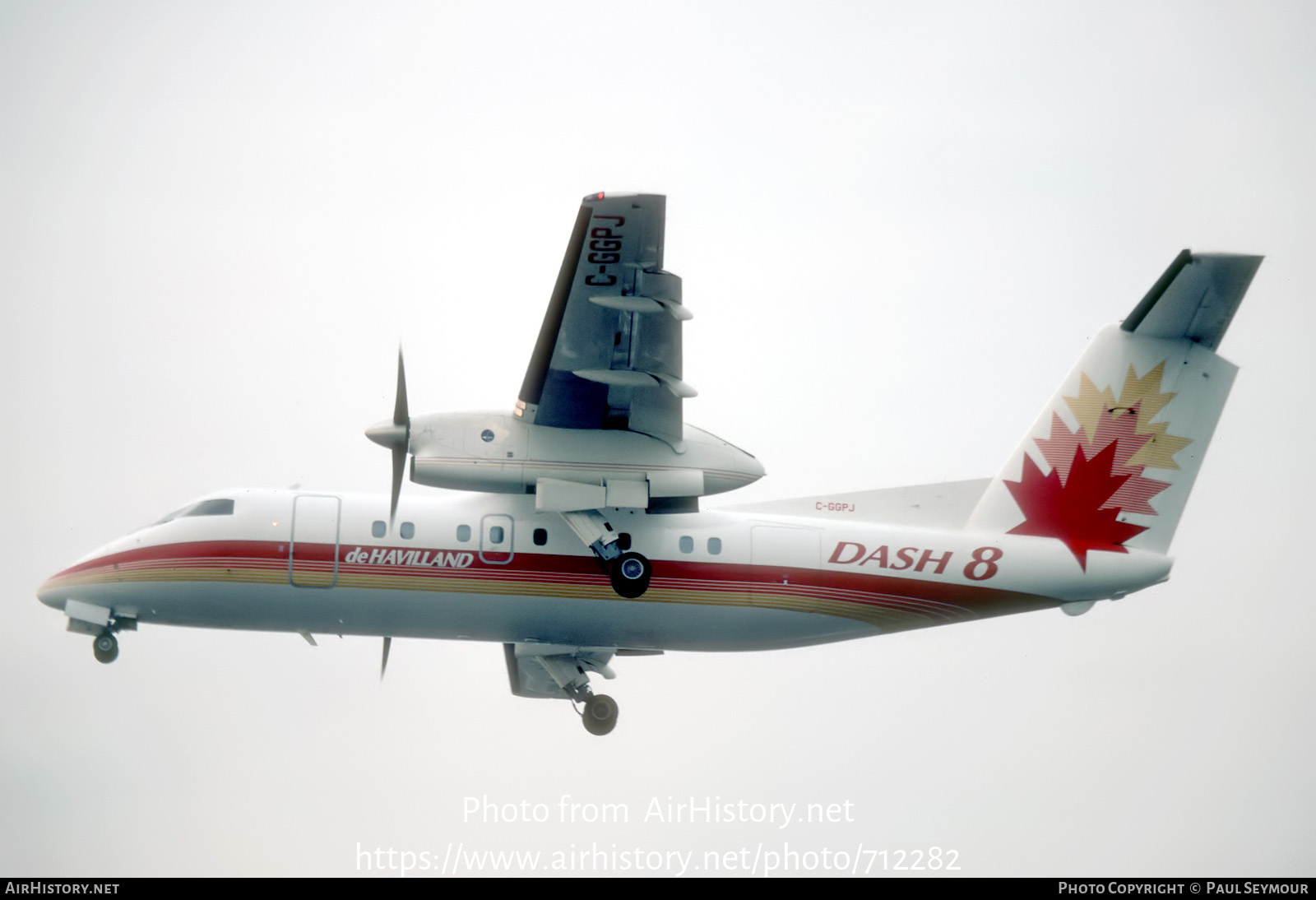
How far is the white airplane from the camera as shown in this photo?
16688mm

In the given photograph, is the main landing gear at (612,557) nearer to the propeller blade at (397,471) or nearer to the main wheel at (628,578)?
the main wheel at (628,578)

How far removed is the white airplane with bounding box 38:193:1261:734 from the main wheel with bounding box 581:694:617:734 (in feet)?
2.79

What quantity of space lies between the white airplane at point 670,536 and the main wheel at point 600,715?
85 centimetres

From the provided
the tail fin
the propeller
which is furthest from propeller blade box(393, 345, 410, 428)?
the tail fin

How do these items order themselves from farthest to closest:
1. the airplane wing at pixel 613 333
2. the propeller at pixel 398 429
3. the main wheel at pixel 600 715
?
the main wheel at pixel 600 715 → the propeller at pixel 398 429 → the airplane wing at pixel 613 333

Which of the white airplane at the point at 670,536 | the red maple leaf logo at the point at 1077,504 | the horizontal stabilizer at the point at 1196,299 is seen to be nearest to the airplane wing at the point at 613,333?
the white airplane at the point at 670,536

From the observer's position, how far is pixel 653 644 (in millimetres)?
17859

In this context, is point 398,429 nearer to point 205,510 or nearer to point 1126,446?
point 205,510

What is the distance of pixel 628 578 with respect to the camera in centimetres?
1680

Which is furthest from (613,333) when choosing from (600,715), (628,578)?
(600,715)

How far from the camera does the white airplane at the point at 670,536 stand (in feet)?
54.7

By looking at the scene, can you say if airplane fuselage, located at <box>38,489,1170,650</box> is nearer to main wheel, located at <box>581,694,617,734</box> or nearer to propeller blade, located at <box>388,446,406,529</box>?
propeller blade, located at <box>388,446,406,529</box>
